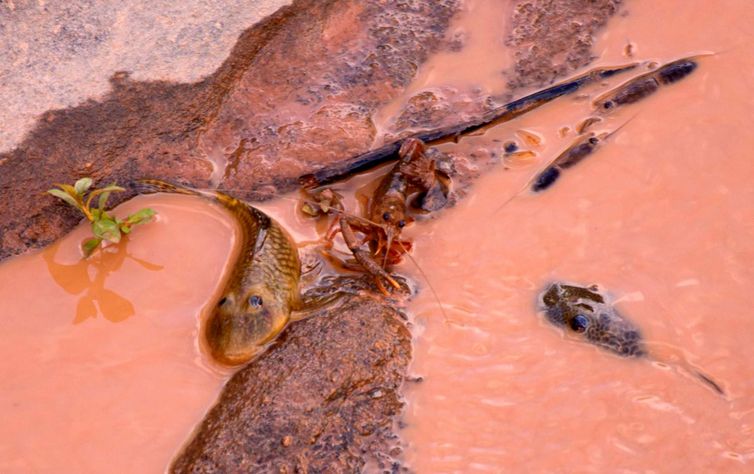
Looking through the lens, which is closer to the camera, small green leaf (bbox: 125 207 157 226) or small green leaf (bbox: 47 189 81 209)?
small green leaf (bbox: 47 189 81 209)

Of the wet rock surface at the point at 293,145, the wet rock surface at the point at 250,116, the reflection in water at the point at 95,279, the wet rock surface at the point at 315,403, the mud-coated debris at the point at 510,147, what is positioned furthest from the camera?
the mud-coated debris at the point at 510,147

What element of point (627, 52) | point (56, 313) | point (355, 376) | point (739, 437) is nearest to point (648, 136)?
point (627, 52)

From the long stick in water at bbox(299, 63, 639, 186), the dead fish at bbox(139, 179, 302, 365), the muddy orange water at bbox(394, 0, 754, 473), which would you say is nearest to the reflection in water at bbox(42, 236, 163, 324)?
the dead fish at bbox(139, 179, 302, 365)

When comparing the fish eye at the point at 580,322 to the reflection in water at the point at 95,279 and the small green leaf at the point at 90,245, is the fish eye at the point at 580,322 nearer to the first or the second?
the reflection in water at the point at 95,279

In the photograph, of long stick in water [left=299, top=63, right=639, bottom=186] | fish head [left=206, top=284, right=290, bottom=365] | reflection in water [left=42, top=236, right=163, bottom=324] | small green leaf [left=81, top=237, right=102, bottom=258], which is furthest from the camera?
long stick in water [left=299, top=63, right=639, bottom=186]

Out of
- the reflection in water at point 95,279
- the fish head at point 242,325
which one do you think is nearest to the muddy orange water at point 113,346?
the reflection in water at point 95,279

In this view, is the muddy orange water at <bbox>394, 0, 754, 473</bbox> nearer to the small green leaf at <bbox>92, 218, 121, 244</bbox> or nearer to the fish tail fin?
the fish tail fin

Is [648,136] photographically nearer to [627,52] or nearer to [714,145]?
[714,145]
